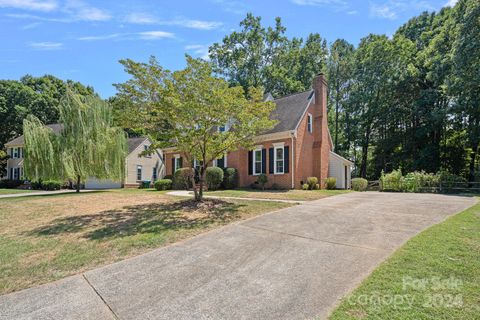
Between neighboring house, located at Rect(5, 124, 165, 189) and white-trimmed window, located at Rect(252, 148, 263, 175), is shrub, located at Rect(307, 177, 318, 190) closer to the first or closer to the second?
white-trimmed window, located at Rect(252, 148, 263, 175)

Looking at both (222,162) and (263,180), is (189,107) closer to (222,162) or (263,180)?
(263,180)

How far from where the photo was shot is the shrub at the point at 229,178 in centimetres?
1938

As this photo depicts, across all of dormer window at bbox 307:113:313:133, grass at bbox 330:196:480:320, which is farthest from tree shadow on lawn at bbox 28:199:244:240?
dormer window at bbox 307:113:313:133

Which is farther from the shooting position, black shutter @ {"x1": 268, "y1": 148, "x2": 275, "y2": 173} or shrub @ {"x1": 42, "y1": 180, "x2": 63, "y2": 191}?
shrub @ {"x1": 42, "y1": 180, "x2": 63, "y2": 191}

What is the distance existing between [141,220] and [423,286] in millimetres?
7704

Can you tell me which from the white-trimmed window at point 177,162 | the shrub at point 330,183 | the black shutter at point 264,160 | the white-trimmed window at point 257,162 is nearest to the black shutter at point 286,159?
the black shutter at point 264,160

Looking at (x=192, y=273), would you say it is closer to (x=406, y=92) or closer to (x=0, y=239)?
(x=0, y=239)

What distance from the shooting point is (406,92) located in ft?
93.3

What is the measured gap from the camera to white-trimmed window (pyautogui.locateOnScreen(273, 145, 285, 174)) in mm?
17791

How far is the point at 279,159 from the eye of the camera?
59.2ft

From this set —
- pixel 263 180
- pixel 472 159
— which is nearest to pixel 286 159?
pixel 263 180

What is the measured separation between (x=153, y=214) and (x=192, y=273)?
18.3 feet

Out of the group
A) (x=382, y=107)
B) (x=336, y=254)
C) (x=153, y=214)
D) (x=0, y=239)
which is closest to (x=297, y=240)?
(x=336, y=254)

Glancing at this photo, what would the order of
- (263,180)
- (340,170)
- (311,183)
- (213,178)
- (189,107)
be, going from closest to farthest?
(189,107)
(311,183)
(263,180)
(213,178)
(340,170)
